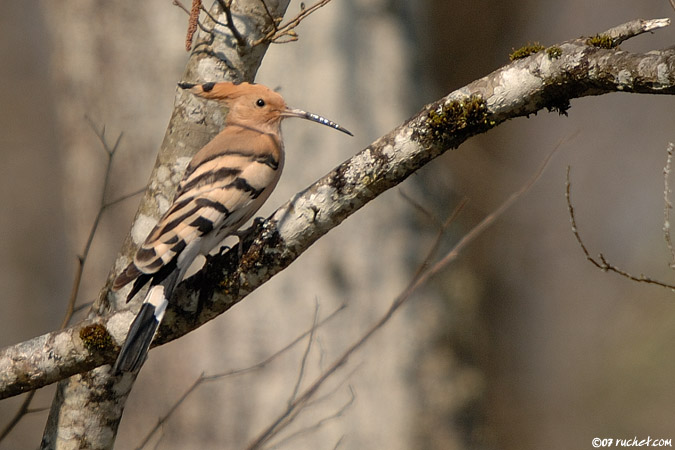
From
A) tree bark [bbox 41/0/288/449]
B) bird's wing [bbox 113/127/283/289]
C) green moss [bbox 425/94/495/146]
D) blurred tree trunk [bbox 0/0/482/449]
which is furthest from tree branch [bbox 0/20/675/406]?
blurred tree trunk [bbox 0/0/482/449]

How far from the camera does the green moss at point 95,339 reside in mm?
2398

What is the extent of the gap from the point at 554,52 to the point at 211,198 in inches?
51.2

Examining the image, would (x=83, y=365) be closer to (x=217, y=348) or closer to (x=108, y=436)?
(x=108, y=436)

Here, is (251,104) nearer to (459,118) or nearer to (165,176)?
(165,176)

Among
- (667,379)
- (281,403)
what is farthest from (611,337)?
(281,403)

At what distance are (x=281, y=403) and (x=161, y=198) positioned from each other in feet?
6.44

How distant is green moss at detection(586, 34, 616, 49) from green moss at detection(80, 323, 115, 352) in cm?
166

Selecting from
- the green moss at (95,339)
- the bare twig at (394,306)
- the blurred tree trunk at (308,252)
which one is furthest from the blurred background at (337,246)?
the green moss at (95,339)

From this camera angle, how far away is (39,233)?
11.0m

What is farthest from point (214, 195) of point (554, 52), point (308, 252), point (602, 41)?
point (308, 252)

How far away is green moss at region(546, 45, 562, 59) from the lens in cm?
205

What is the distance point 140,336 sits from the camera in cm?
234

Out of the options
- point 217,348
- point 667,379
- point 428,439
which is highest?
point 667,379

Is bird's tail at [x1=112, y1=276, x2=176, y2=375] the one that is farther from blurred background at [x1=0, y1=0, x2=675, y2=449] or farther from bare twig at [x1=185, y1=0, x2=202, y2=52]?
blurred background at [x1=0, y1=0, x2=675, y2=449]
